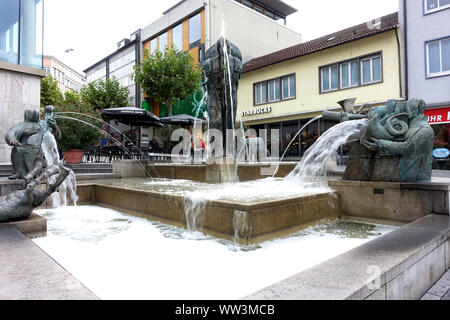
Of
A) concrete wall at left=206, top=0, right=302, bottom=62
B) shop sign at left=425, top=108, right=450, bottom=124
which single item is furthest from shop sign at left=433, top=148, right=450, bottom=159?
concrete wall at left=206, top=0, right=302, bottom=62

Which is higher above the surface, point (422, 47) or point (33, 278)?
point (422, 47)

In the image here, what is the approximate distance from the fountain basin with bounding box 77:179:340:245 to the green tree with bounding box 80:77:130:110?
1257 inches

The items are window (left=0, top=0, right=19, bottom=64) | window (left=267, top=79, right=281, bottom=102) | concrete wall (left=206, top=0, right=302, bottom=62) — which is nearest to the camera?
window (left=0, top=0, right=19, bottom=64)

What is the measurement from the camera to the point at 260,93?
2316 cm

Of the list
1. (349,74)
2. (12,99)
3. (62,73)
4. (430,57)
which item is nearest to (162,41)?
(349,74)

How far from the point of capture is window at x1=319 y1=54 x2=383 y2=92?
16922 millimetres

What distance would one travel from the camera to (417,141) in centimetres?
390

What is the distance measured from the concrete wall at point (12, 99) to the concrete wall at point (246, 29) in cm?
1882

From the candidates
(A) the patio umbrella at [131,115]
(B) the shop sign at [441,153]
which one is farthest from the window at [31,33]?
(B) the shop sign at [441,153]

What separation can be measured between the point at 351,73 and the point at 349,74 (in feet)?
0.42

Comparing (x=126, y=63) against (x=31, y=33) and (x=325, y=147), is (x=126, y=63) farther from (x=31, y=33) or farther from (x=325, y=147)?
(x=325, y=147)

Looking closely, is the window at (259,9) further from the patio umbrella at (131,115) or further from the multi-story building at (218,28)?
the patio umbrella at (131,115)

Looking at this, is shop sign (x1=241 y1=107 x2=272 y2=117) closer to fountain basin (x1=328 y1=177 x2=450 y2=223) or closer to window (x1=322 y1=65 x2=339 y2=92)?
window (x1=322 y1=65 x2=339 y2=92)
